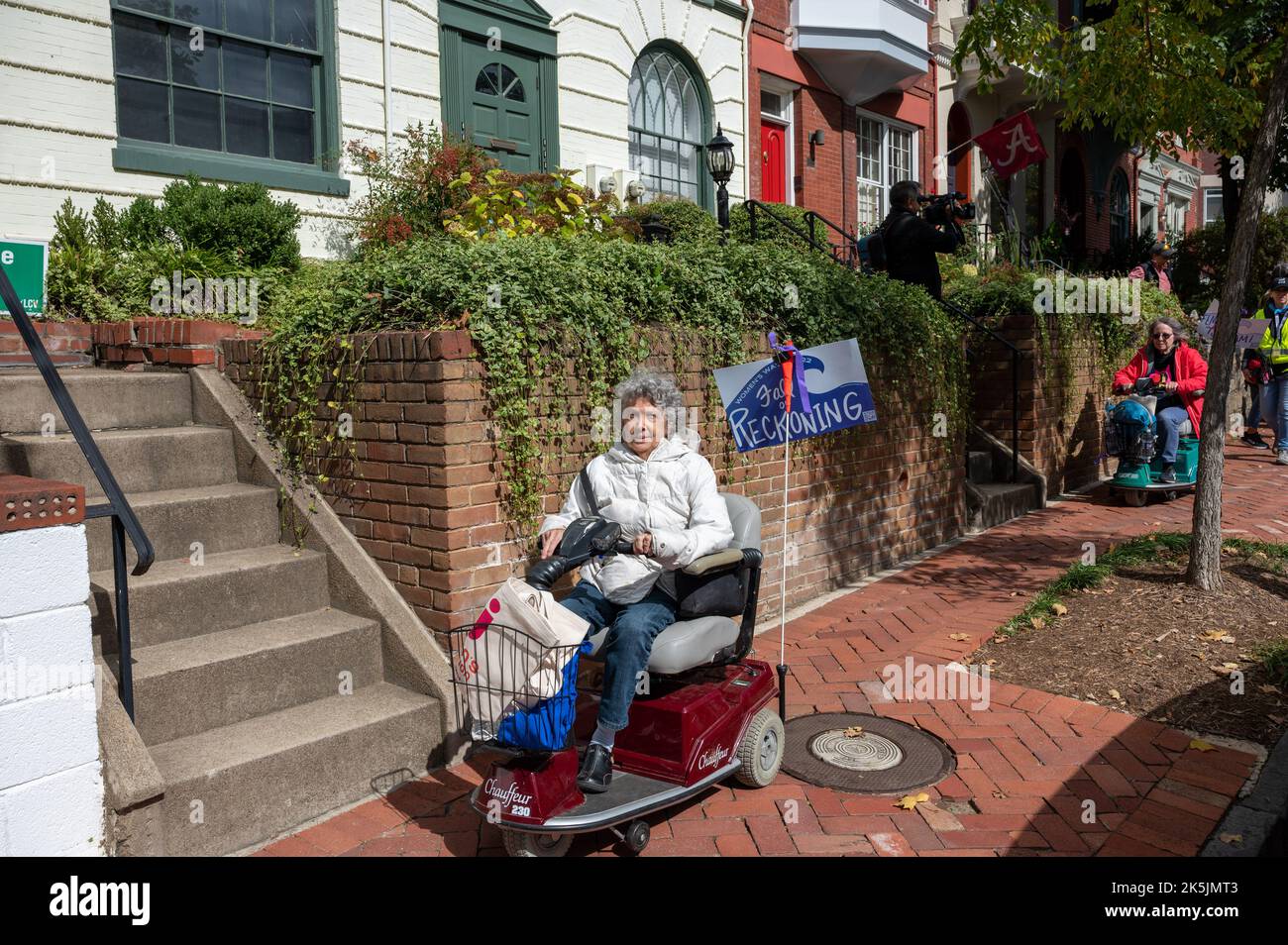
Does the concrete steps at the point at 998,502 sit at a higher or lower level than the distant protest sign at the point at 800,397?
lower

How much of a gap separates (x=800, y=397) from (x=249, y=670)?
10.5 feet

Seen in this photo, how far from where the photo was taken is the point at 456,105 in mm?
9742

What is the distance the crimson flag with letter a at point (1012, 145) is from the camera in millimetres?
14906

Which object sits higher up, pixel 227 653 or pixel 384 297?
pixel 384 297

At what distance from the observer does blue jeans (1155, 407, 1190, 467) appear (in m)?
9.29

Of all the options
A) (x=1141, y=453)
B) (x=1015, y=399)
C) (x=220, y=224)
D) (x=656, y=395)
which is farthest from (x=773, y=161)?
(x=656, y=395)

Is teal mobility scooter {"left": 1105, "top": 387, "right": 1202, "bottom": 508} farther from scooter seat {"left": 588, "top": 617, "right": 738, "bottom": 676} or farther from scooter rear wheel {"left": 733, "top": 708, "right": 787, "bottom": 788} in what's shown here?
scooter seat {"left": 588, "top": 617, "right": 738, "bottom": 676}

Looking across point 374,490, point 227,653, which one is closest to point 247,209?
point 374,490

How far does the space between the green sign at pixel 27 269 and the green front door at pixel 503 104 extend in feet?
14.6

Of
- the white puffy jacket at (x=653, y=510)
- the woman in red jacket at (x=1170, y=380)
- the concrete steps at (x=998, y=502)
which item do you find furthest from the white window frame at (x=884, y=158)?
the white puffy jacket at (x=653, y=510)

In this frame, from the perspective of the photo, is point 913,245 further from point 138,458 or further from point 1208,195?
point 1208,195

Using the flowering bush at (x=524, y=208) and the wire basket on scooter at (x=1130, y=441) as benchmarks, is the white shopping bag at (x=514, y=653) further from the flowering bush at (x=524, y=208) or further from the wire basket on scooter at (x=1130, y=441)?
the wire basket on scooter at (x=1130, y=441)

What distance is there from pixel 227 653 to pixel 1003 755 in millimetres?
3226

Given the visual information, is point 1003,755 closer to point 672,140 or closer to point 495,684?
point 495,684
